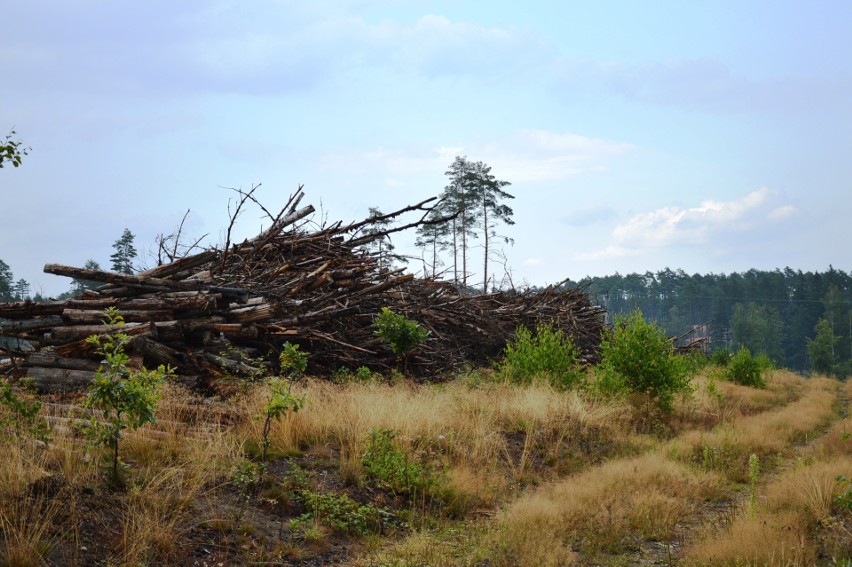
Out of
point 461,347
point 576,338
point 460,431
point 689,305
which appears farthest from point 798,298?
point 460,431

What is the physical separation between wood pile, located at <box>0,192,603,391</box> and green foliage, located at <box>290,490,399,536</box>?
156 inches

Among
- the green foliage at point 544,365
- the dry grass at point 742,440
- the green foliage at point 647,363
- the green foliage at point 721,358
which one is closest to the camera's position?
the dry grass at point 742,440

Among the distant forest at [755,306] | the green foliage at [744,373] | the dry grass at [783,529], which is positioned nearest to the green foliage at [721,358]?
the green foliage at [744,373]

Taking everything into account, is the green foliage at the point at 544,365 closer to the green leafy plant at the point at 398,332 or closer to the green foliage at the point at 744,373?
the green leafy plant at the point at 398,332

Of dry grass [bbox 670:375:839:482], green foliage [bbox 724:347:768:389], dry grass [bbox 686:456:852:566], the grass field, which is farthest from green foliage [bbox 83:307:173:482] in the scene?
green foliage [bbox 724:347:768:389]

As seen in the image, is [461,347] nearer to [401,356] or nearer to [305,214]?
[401,356]

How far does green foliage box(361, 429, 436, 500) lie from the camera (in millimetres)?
7039

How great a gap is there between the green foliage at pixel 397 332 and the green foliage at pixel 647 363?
411 cm

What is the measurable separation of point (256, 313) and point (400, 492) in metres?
5.78

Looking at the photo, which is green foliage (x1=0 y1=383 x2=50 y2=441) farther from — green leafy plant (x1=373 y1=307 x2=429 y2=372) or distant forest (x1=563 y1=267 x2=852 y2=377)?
distant forest (x1=563 y1=267 x2=852 y2=377)

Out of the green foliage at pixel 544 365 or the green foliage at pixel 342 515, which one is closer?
the green foliage at pixel 342 515

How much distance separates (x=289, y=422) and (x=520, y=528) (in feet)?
10.7

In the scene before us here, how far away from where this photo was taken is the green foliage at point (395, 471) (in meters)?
7.04

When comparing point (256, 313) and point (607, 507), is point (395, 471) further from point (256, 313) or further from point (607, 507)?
point (256, 313)
